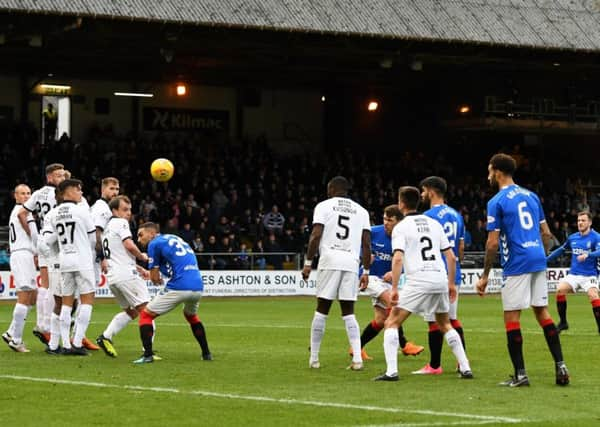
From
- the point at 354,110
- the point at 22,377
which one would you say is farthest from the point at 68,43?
the point at 22,377

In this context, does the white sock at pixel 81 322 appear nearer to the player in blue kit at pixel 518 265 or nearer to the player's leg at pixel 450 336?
the player's leg at pixel 450 336

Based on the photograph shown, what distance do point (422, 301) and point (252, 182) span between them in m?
33.2

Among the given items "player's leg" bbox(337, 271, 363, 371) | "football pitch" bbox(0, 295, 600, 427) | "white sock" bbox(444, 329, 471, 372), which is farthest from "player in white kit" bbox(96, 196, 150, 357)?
"white sock" bbox(444, 329, 471, 372)

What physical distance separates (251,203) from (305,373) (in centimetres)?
3010

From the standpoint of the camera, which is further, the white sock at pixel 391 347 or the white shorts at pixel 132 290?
the white shorts at pixel 132 290

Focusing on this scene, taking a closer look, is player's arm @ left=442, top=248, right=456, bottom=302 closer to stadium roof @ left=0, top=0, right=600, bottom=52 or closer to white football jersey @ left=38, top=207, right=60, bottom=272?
white football jersey @ left=38, top=207, right=60, bottom=272

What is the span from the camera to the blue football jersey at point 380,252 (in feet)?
55.6

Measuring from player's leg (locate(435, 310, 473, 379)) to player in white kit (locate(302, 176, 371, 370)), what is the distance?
139 cm

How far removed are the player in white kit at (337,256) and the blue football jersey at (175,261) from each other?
4.79 ft

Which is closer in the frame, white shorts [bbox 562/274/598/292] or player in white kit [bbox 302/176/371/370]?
player in white kit [bbox 302/176/371/370]

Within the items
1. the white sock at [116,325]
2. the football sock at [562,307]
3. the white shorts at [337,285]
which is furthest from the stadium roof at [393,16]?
the white shorts at [337,285]

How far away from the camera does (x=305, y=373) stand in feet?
47.9

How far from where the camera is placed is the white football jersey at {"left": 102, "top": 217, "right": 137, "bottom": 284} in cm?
1664

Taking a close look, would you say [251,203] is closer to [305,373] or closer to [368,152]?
[368,152]
